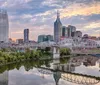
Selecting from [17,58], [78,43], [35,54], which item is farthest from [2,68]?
[78,43]

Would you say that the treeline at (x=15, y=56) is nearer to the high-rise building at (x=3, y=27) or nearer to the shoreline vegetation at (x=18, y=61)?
the shoreline vegetation at (x=18, y=61)

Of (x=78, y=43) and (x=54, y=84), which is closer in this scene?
(x=54, y=84)

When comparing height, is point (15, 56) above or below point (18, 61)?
above

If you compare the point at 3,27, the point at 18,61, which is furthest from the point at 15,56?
the point at 3,27

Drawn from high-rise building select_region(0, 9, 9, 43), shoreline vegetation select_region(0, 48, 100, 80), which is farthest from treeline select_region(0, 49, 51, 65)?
high-rise building select_region(0, 9, 9, 43)

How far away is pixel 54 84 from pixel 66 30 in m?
46.5

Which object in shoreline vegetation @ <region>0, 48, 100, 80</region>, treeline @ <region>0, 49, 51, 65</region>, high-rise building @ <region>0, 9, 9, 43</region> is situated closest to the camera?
shoreline vegetation @ <region>0, 48, 100, 80</region>

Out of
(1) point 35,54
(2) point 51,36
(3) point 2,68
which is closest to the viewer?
(3) point 2,68

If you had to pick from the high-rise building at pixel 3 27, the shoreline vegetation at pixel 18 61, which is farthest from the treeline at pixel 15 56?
the high-rise building at pixel 3 27

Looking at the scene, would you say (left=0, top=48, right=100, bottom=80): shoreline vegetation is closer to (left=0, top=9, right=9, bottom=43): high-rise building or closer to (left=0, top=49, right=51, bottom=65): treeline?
(left=0, top=49, right=51, bottom=65): treeline

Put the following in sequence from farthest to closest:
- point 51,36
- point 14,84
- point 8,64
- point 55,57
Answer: point 51,36 → point 55,57 → point 8,64 → point 14,84

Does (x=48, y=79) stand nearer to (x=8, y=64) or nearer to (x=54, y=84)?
(x=54, y=84)

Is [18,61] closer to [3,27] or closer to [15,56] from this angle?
[15,56]

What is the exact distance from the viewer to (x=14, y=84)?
10539 mm
